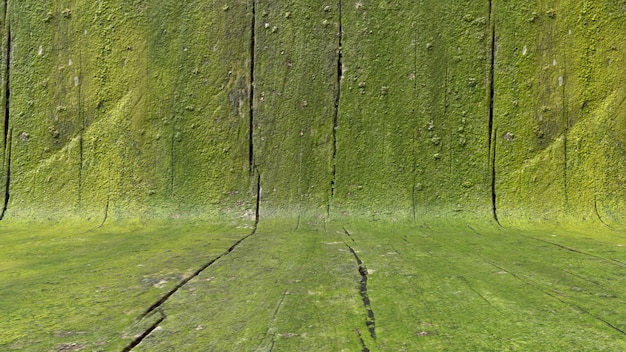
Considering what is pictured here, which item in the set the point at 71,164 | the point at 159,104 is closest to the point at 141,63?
the point at 159,104

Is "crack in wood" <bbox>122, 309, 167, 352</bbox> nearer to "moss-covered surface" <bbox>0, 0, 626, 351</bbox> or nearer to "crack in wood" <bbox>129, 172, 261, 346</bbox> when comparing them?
"crack in wood" <bbox>129, 172, 261, 346</bbox>

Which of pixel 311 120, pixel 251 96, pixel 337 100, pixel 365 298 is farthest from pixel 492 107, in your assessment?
pixel 365 298

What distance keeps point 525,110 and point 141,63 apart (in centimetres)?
216

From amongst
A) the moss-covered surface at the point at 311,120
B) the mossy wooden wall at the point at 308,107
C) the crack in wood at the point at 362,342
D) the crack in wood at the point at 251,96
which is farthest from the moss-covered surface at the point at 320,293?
the crack in wood at the point at 251,96

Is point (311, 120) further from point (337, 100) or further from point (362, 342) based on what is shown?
point (362, 342)

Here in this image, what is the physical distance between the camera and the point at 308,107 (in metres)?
2.75

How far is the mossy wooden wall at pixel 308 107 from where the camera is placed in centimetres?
261

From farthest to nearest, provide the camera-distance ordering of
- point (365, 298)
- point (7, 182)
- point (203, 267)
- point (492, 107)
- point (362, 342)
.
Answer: point (7, 182)
point (492, 107)
point (203, 267)
point (365, 298)
point (362, 342)

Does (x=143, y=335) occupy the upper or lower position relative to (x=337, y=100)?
lower

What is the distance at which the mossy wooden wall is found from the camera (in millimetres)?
2613

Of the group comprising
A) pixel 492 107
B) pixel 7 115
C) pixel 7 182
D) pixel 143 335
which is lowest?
pixel 143 335

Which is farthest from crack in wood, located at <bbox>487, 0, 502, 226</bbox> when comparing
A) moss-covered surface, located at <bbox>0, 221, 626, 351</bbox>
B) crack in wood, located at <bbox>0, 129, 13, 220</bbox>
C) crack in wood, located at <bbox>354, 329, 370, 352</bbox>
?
crack in wood, located at <bbox>0, 129, 13, 220</bbox>

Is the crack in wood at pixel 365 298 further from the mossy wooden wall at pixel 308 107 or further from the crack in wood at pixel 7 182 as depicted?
the crack in wood at pixel 7 182

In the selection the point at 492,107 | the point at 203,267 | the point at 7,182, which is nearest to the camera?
the point at 203,267
